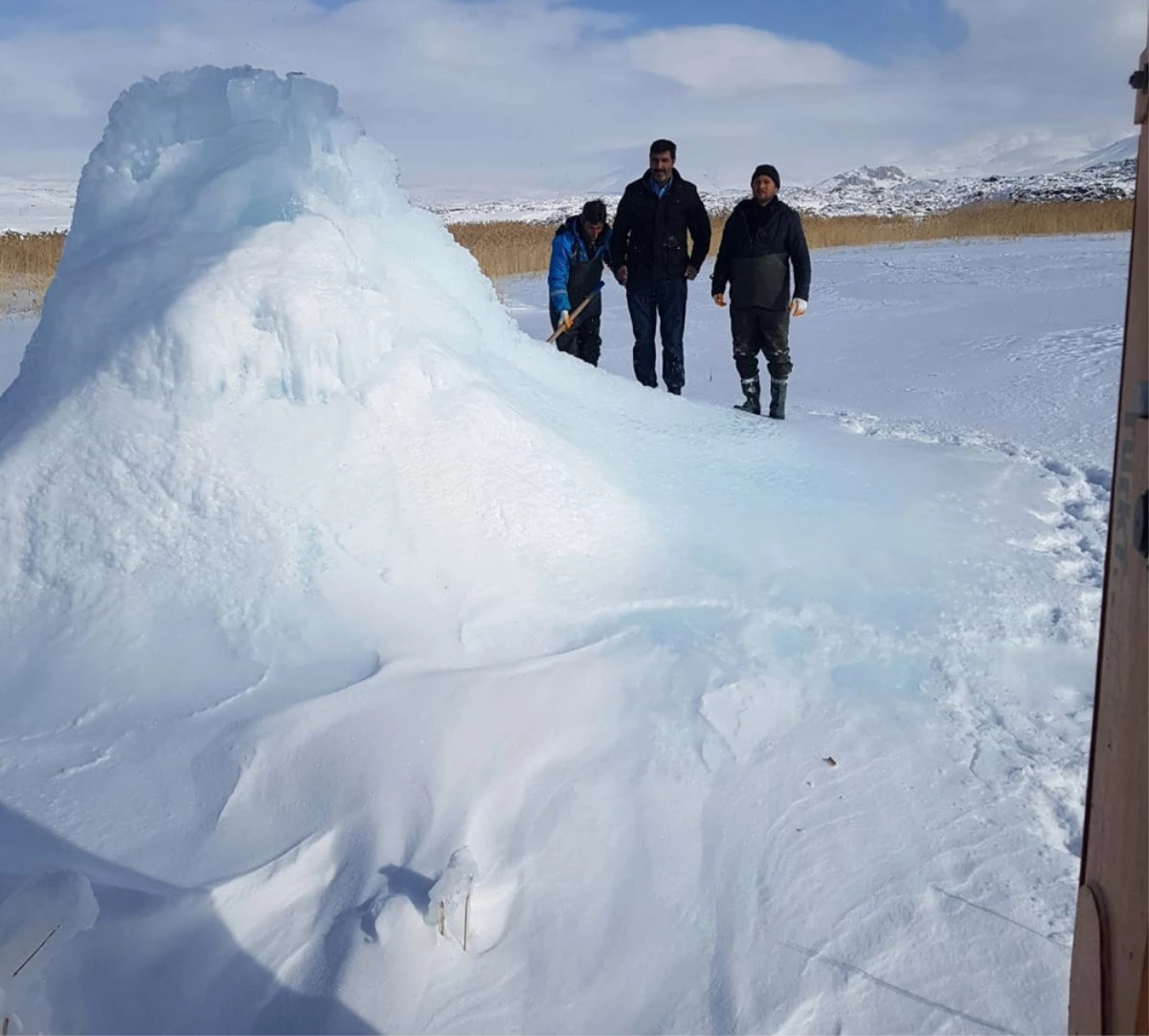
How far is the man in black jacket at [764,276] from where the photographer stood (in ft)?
16.1

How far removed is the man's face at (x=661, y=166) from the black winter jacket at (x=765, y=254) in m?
0.43

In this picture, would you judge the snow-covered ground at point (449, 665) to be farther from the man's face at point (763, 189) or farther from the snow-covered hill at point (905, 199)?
the snow-covered hill at point (905, 199)

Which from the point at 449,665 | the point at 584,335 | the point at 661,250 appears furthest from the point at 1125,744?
the point at 584,335

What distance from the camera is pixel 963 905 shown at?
1.71 m

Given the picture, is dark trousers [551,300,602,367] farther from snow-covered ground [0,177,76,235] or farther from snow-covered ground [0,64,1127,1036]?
snow-covered ground [0,177,76,235]

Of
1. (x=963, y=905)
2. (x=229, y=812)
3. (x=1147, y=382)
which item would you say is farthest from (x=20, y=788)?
(x=1147, y=382)

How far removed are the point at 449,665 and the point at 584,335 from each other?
3.68 m

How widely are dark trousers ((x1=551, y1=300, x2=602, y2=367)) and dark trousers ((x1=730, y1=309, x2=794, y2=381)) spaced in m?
0.83

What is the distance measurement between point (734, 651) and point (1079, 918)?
1.36 meters

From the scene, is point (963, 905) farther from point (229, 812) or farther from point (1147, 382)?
point (229, 812)

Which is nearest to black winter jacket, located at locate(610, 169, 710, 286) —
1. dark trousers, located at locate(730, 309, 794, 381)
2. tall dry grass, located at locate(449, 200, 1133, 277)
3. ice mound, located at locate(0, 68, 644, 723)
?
dark trousers, located at locate(730, 309, 794, 381)

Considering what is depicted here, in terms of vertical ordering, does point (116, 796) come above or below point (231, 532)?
below

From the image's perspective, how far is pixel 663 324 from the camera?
5.42m

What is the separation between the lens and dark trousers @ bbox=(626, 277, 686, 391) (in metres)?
5.32
